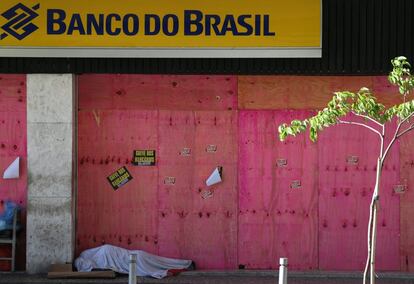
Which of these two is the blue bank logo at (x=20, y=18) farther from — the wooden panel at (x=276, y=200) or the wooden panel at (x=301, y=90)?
the wooden panel at (x=276, y=200)

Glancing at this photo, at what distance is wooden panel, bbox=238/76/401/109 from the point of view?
36.5 feet

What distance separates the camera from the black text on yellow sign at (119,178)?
1112 cm

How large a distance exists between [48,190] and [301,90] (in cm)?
453

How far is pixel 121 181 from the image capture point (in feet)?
36.5

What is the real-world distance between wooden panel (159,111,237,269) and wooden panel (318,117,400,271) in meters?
1.55

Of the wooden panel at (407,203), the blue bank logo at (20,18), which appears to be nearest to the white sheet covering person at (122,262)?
the wooden panel at (407,203)

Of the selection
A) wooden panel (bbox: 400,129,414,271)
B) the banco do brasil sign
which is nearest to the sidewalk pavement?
wooden panel (bbox: 400,129,414,271)

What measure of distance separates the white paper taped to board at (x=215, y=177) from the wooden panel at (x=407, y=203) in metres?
3.05

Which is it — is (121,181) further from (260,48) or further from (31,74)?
(260,48)

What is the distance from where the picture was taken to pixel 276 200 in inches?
436

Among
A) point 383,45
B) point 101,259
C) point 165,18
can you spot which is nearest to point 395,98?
point 383,45

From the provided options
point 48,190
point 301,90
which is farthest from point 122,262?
point 301,90

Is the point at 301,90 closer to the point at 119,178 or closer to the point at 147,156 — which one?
the point at 147,156

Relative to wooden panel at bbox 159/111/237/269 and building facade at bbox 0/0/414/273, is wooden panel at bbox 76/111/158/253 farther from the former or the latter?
wooden panel at bbox 159/111/237/269
